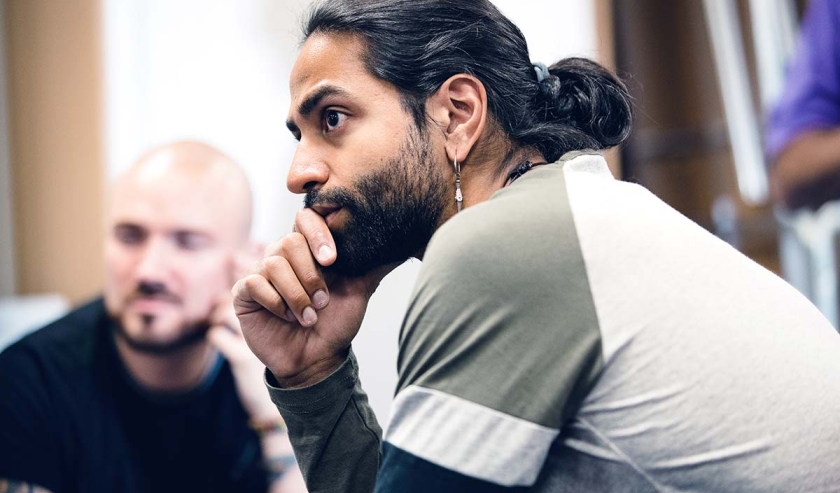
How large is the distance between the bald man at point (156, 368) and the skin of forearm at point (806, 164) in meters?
1.08

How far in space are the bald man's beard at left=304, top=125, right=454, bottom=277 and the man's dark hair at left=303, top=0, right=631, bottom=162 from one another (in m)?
0.06

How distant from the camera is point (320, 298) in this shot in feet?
3.30

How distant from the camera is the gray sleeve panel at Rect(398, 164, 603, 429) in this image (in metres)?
0.70

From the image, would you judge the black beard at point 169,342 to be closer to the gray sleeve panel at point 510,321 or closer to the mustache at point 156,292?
the mustache at point 156,292

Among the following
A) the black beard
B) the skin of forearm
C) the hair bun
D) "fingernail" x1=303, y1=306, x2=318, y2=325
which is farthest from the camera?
the black beard

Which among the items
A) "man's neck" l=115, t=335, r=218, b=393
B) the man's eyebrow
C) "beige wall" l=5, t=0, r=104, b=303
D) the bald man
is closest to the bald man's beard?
the man's eyebrow

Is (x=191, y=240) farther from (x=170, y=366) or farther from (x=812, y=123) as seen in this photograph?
(x=812, y=123)

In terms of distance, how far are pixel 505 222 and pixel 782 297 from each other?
308 mm

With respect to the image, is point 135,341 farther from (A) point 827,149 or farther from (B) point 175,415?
(A) point 827,149

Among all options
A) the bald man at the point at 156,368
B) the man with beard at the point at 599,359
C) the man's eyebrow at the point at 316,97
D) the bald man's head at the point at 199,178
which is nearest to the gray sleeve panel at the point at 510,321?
the man with beard at the point at 599,359

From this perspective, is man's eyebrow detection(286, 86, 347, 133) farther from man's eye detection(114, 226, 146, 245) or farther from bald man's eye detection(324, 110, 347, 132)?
man's eye detection(114, 226, 146, 245)

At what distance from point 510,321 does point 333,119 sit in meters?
0.46

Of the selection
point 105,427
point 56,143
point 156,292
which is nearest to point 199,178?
point 156,292

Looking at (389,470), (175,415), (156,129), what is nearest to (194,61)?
(156,129)
